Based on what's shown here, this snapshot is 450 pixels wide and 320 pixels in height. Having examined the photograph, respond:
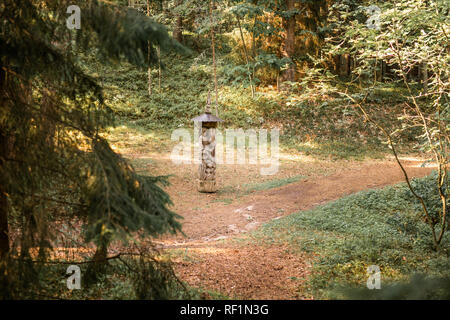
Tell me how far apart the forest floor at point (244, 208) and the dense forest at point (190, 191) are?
49 mm

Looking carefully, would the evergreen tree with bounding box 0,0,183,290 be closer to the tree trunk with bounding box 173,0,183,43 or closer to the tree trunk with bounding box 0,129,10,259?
the tree trunk with bounding box 0,129,10,259

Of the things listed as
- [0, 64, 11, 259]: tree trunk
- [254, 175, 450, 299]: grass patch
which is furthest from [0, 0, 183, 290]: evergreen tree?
[254, 175, 450, 299]: grass patch

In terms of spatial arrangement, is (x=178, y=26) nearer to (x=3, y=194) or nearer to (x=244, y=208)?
(x=244, y=208)

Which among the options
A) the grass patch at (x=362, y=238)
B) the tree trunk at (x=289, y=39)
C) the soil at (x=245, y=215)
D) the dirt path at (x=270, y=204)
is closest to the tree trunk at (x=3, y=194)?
the soil at (x=245, y=215)

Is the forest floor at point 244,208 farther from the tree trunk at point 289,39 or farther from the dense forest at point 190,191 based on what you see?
the tree trunk at point 289,39

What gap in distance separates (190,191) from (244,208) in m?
2.80

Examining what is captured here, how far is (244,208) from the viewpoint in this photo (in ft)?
35.3

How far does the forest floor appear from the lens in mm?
5609

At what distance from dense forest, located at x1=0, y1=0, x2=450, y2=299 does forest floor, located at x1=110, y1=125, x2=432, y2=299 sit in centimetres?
5

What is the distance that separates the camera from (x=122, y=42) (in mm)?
3080

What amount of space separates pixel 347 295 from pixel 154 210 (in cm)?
303

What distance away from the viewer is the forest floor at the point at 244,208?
5609 mm

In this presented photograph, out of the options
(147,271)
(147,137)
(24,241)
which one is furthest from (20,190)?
(147,137)

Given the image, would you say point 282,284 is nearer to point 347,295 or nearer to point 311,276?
point 311,276
